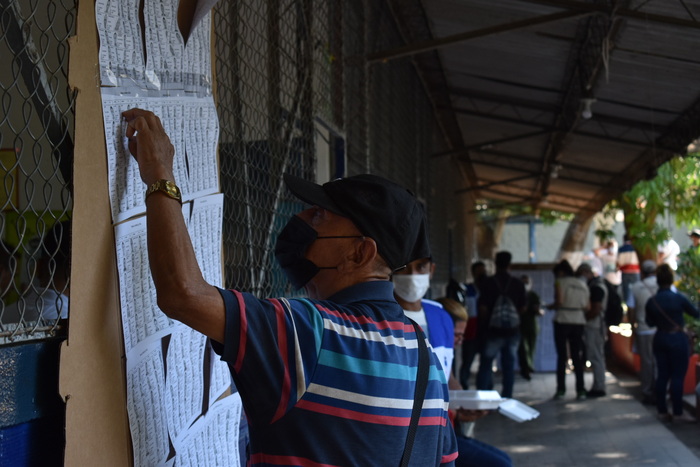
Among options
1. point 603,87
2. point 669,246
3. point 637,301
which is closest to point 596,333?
point 637,301

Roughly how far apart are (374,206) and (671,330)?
8.43 m

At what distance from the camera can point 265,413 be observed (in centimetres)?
170

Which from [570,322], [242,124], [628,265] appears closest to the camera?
[242,124]

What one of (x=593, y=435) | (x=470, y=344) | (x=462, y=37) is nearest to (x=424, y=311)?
(x=462, y=37)

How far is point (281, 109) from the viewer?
4.03 m

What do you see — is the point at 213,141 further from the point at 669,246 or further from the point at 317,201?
the point at 669,246

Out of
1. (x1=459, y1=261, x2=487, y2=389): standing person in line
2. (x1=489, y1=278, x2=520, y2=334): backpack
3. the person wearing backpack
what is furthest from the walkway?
(x1=489, y1=278, x2=520, y2=334): backpack

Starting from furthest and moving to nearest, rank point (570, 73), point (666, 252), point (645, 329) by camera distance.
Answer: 1. point (666, 252)
2. point (645, 329)
3. point (570, 73)

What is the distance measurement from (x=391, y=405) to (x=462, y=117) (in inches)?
517

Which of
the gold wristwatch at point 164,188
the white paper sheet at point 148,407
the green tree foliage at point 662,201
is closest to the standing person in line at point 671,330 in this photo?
the green tree foliage at point 662,201

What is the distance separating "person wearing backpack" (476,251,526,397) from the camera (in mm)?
10016

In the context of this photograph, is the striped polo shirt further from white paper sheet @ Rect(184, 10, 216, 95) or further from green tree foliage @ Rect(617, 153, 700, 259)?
green tree foliage @ Rect(617, 153, 700, 259)

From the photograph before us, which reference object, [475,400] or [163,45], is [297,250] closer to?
[163,45]

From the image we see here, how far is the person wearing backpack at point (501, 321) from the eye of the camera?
32.9 ft
